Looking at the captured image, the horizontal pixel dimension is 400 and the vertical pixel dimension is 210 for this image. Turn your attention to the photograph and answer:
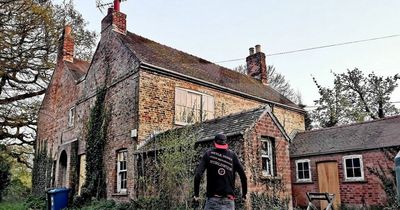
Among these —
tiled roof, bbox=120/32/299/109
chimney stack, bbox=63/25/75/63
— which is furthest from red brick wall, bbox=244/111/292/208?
chimney stack, bbox=63/25/75/63

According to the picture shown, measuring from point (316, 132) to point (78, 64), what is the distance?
1657 centimetres

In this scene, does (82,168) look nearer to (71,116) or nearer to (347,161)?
(71,116)

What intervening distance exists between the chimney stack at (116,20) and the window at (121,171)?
21.7ft

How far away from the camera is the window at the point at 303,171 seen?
57.8 ft

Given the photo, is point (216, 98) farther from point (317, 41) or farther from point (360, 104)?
point (360, 104)

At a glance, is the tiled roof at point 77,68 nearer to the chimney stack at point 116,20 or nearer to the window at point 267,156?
the chimney stack at point 116,20

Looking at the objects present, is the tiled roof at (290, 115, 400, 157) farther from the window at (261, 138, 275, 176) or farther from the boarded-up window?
the boarded-up window

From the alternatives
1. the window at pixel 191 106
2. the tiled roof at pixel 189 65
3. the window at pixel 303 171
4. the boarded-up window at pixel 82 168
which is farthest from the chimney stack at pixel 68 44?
the window at pixel 303 171

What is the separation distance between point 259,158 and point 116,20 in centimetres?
1100

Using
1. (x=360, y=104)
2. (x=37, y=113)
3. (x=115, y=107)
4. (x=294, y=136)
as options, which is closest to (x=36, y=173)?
(x=37, y=113)

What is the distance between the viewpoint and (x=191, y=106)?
16.1m

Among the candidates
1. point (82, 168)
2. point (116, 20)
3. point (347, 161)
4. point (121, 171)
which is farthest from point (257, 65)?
point (121, 171)

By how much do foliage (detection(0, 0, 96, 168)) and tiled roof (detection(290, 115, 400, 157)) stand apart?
14.4 metres

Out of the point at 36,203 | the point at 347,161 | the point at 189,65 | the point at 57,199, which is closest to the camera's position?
the point at 57,199
